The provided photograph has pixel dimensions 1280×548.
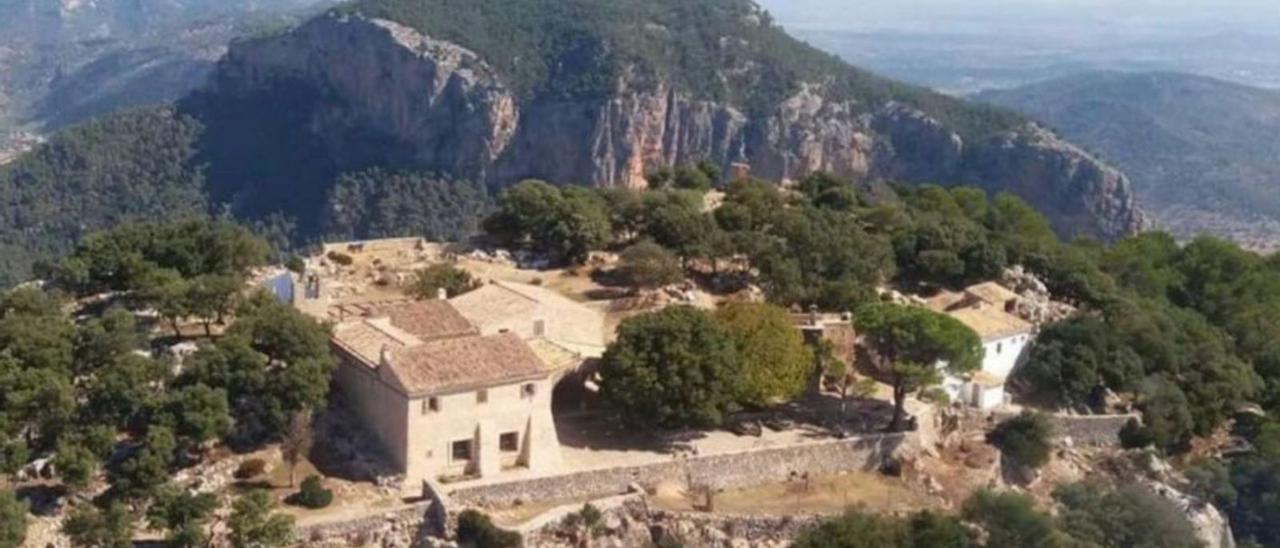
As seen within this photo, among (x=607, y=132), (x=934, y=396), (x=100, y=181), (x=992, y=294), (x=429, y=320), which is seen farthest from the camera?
(x=100, y=181)

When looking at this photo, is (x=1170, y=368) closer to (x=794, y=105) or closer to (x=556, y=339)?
(x=556, y=339)

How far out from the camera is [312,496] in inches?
1288

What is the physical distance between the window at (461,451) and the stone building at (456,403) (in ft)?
0.08

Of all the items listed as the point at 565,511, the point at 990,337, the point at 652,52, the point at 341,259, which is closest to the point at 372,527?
the point at 565,511

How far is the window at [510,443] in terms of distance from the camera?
35.3 meters

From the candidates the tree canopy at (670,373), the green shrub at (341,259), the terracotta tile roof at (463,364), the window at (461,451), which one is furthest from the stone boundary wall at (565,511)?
the green shrub at (341,259)

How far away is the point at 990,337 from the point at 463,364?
59.2 feet

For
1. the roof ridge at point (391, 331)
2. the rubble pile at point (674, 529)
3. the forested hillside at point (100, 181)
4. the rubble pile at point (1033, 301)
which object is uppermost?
the roof ridge at point (391, 331)

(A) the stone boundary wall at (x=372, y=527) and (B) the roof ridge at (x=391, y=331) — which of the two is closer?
(A) the stone boundary wall at (x=372, y=527)

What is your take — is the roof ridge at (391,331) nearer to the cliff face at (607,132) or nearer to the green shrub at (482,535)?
the green shrub at (482,535)

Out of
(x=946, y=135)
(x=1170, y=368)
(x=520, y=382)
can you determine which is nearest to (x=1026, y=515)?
(x=520, y=382)

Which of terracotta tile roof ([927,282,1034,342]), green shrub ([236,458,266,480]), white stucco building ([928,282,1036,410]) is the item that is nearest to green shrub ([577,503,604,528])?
green shrub ([236,458,266,480])

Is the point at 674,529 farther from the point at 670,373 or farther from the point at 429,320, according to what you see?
the point at 429,320

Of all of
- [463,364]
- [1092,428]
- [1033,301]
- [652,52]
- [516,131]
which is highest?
[463,364]
